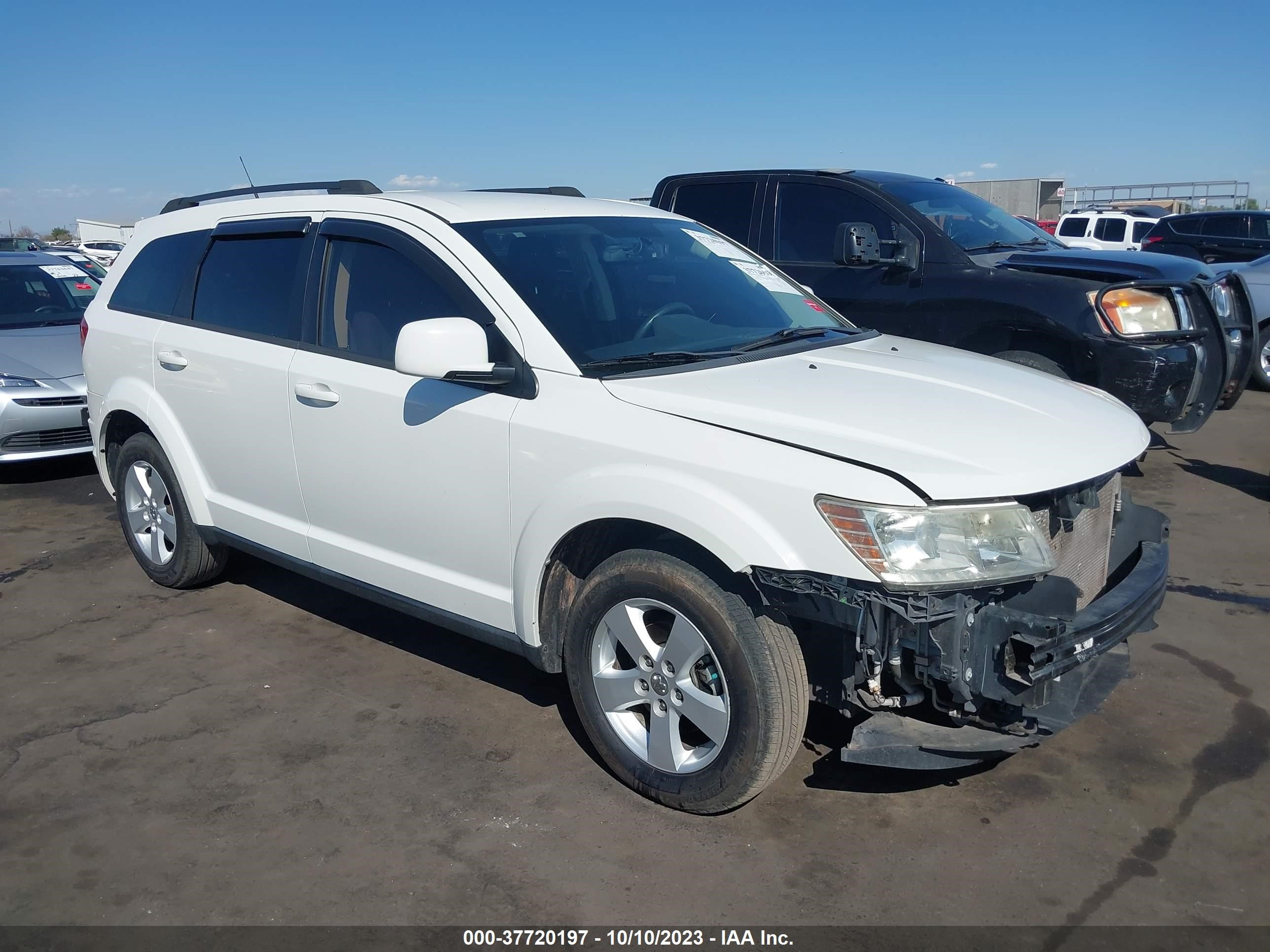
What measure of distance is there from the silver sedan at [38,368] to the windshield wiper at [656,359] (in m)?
4.90

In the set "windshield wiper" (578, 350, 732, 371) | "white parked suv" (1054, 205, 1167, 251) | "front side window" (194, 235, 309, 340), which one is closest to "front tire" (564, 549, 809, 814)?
"windshield wiper" (578, 350, 732, 371)

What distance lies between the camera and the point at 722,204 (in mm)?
7383

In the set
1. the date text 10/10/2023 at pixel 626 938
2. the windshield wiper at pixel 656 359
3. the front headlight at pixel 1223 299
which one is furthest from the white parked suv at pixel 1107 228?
the date text 10/10/2023 at pixel 626 938

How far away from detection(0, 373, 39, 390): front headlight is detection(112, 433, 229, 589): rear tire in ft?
9.10

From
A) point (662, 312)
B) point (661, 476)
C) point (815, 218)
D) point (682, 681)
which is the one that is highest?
point (815, 218)

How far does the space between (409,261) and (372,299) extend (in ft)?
0.79

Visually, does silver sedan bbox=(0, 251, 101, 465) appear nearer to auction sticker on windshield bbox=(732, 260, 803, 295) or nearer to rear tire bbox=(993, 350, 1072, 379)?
auction sticker on windshield bbox=(732, 260, 803, 295)

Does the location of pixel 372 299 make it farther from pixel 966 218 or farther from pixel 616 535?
pixel 966 218

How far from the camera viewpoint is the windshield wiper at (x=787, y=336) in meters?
3.75

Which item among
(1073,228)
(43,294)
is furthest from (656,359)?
(1073,228)

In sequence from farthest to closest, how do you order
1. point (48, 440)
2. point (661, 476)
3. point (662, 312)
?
point (48, 440), point (662, 312), point (661, 476)

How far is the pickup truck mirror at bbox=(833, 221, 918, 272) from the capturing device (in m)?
6.12

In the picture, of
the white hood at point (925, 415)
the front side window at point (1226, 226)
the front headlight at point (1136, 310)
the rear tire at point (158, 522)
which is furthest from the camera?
the front side window at point (1226, 226)

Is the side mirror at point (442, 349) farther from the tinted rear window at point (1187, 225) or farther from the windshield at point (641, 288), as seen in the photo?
the tinted rear window at point (1187, 225)
